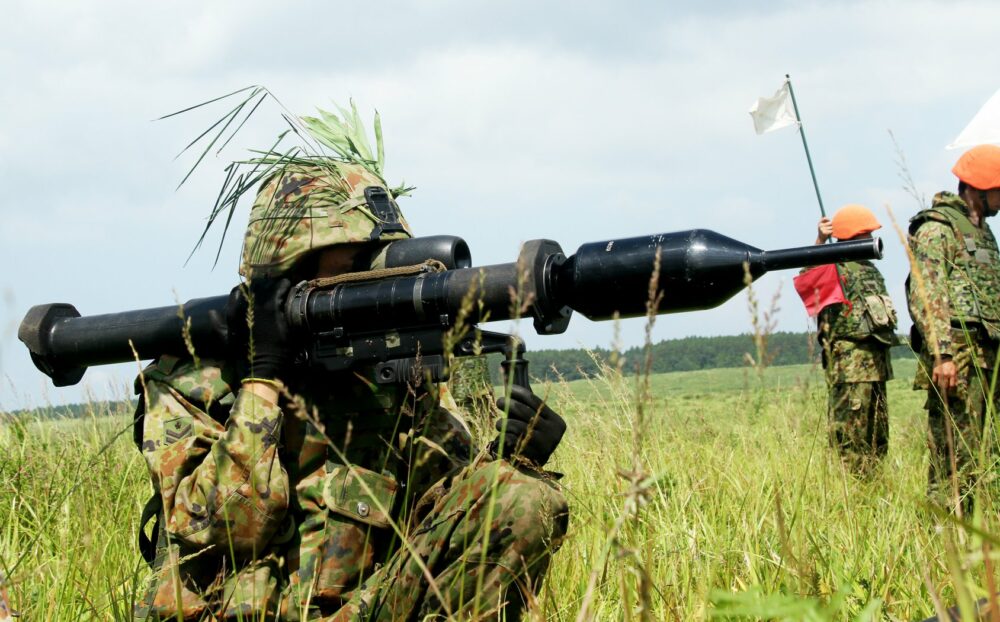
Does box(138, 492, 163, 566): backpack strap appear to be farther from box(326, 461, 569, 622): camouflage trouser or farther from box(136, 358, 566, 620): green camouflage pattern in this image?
box(326, 461, 569, 622): camouflage trouser

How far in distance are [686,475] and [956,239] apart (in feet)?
8.56

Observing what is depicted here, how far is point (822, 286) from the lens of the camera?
22.4ft

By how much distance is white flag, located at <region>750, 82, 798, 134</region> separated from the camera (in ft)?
23.6

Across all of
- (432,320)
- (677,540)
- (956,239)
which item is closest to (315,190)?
(432,320)

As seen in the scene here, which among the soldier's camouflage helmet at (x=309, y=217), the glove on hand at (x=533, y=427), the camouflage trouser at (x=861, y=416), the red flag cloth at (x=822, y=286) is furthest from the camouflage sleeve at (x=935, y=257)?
the soldier's camouflage helmet at (x=309, y=217)

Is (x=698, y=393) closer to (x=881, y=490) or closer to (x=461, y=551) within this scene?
(x=881, y=490)

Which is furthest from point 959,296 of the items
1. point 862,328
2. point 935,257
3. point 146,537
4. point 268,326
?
point 146,537

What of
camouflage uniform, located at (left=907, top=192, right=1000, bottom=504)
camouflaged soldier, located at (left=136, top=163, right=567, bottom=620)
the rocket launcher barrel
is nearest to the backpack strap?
camouflaged soldier, located at (left=136, top=163, right=567, bottom=620)

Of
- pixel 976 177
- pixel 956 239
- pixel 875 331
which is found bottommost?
pixel 875 331

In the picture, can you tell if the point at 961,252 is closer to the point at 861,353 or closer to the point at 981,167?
the point at 981,167

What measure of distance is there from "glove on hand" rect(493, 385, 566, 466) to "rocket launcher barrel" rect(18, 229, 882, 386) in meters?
0.23

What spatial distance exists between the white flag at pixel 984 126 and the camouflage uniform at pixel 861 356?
67.8 inches

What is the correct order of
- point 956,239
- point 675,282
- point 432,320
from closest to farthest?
point 675,282 < point 432,320 < point 956,239

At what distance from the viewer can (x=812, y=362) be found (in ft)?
6.08
